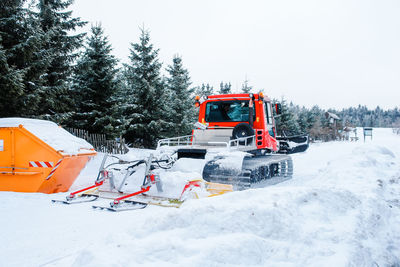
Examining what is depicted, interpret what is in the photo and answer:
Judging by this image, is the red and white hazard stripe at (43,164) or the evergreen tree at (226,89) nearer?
the red and white hazard stripe at (43,164)

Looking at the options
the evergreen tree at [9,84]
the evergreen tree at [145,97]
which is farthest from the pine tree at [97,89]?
the evergreen tree at [9,84]

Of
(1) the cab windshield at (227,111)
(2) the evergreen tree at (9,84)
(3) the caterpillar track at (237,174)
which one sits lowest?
(3) the caterpillar track at (237,174)

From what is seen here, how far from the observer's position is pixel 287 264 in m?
2.73

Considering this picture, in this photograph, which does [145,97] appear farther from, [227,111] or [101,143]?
[227,111]

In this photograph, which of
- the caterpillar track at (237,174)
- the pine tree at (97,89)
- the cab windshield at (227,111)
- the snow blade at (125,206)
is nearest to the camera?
the snow blade at (125,206)

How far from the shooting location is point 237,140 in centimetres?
739

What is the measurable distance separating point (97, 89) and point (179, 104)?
732 cm

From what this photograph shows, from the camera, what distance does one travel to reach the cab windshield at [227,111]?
355 inches

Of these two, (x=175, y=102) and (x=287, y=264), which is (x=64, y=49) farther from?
(x=287, y=264)

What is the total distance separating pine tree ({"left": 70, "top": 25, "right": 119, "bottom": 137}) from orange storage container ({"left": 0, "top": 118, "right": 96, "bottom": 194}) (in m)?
8.87

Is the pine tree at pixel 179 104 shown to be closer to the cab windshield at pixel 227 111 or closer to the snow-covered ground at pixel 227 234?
the cab windshield at pixel 227 111

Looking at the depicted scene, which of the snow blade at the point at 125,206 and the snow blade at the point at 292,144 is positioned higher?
the snow blade at the point at 292,144

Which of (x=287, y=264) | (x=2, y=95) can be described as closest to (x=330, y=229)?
(x=287, y=264)

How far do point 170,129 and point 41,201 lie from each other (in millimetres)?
15732
